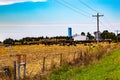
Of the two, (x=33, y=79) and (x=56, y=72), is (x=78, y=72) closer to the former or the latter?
(x=56, y=72)

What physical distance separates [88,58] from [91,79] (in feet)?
41.4

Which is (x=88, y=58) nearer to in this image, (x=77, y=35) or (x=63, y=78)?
(x=63, y=78)

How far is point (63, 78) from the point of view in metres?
19.5

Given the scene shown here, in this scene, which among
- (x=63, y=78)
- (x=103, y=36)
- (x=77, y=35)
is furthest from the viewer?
(x=103, y=36)

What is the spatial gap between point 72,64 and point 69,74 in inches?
228

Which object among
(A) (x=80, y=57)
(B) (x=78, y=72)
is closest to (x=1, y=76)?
(B) (x=78, y=72)

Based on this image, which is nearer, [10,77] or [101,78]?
[10,77]

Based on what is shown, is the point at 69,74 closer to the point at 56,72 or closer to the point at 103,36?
the point at 56,72

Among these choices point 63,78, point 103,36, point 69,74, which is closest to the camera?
point 63,78

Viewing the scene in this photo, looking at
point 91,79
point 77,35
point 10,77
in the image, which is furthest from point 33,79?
point 77,35

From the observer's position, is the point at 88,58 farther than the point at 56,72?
Yes

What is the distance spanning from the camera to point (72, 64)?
27.3 meters

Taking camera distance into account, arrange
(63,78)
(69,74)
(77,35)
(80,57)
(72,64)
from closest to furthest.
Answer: (63,78) < (69,74) < (72,64) < (80,57) < (77,35)

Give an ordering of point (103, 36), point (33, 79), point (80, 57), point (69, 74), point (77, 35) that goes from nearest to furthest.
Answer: point (33, 79) < point (69, 74) < point (80, 57) < point (77, 35) < point (103, 36)
